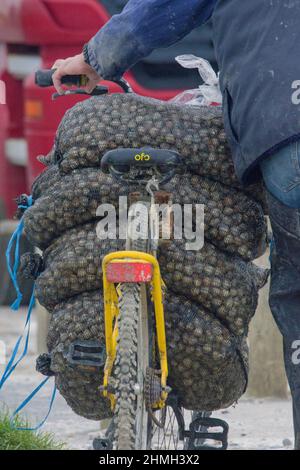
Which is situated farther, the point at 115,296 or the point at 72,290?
the point at 72,290

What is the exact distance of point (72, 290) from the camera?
12.4ft

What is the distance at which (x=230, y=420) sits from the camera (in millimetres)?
5625

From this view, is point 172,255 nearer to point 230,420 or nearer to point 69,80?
point 69,80

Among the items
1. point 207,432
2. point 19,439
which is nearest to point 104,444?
point 207,432

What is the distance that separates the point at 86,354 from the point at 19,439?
924 mm

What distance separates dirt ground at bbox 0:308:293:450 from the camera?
17.1ft

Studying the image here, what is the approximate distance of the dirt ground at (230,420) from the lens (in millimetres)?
5203

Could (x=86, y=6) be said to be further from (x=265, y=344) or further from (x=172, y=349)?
(x=172, y=349)

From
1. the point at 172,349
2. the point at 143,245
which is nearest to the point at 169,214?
the point at 143,245

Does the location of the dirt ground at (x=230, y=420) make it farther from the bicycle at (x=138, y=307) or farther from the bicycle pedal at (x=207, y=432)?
the bicycle at (x=138, y=307)

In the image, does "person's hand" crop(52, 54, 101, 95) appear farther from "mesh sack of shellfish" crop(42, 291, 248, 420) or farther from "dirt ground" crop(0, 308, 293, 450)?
"dirt ground" crop(0, 308, 293, 450)

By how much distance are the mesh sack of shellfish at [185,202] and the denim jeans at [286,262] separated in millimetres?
101

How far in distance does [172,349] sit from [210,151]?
22.3 inches

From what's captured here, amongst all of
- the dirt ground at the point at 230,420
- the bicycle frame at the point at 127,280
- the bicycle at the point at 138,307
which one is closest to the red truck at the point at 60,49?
the dirt ground at the point at 230,420
